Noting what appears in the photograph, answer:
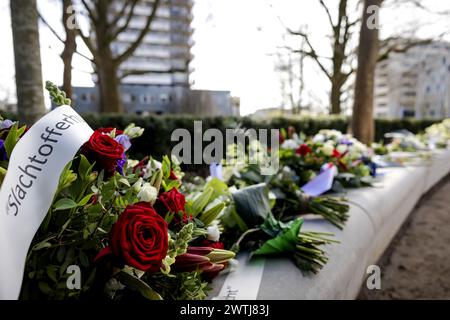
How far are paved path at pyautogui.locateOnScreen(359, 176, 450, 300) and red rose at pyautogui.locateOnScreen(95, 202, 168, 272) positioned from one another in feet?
7.12

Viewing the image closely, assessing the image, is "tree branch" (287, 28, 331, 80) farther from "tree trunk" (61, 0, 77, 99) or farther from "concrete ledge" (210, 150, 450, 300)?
"tree trunk" (61, 0, 77, 99)

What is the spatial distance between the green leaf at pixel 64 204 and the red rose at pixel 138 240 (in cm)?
12

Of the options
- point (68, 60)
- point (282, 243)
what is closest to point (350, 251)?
point (282, 243)

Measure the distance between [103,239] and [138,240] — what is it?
19cm

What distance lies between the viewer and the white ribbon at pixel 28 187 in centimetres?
71

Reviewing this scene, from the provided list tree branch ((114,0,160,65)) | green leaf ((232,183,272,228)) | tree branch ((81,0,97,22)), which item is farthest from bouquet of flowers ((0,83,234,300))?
tree branch ((81,0,97,22))

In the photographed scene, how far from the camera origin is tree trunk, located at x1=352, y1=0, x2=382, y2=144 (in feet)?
19.7

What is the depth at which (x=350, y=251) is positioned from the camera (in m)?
1.97

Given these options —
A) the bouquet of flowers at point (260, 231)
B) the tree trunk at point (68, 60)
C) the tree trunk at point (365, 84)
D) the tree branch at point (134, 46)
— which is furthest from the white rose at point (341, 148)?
the tree branch at point (134, 46)

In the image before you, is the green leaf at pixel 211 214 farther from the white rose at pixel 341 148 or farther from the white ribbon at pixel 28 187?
the white rose at pixel 341 148

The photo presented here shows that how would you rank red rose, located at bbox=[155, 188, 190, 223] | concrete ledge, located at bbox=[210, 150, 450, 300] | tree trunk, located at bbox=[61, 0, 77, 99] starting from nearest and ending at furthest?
1. red rose, located at bbox=[155, 188, 190, 223]
2. concrete ledge, located at bbox=[210, 150, 450, 300]
3. tree trunk, located at bbox=[61, 0, 77, 99]

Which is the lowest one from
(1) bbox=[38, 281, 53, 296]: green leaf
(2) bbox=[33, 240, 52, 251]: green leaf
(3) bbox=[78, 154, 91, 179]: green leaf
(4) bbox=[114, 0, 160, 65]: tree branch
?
(1) bbox=[38, 281, 53, 296]: green leaf

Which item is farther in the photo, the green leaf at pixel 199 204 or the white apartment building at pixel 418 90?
the white apartment building at pixel 418 90
